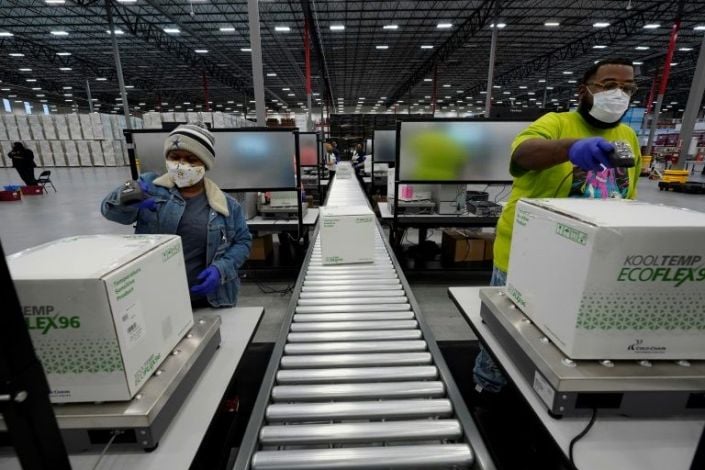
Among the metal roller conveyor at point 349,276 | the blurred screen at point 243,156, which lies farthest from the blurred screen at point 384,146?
the metal roller conveyor at point 349,276

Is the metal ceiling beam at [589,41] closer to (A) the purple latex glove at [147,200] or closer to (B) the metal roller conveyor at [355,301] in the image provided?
(B) the metal roller conveyor at [355,301]

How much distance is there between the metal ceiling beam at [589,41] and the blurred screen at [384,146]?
36.2ft

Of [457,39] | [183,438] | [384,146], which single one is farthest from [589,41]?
[183,438]

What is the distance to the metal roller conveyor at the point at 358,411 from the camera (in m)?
0.92

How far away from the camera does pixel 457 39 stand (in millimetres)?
13688

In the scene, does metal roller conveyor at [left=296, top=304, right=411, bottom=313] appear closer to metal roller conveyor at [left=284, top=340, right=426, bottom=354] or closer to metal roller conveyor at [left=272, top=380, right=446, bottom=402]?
metal roller conveyor at [left=284, top=340, right=426, bottom=354]

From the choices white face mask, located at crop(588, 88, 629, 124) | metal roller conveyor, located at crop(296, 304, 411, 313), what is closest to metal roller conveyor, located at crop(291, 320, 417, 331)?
metal roller conveyor, located at crop(296, 304, 411, 313)

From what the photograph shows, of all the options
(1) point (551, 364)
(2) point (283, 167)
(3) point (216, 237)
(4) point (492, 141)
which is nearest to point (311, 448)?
(1) point (551, 364)

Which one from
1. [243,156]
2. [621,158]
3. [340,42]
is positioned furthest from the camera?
[340,42]

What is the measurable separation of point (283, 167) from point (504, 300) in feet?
8.24

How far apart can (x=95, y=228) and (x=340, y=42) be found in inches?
482

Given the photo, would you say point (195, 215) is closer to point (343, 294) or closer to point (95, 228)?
point (343, 294)

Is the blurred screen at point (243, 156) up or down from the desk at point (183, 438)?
up

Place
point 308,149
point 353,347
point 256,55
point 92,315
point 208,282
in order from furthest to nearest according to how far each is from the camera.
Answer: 1. point 308,149
2. point 256,55
3. point 208,282
4. point 353,347
5. point 92,315
